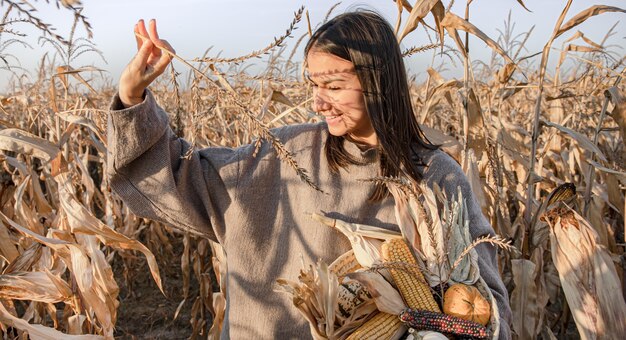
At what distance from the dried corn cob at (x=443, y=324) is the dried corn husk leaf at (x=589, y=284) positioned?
823 mm

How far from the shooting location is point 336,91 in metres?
1.70

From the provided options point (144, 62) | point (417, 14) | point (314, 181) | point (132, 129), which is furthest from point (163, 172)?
point (417, 14)

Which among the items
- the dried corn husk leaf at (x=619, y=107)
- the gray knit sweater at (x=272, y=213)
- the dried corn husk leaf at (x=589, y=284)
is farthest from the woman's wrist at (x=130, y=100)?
the dried corn husk leaf at (x=619, y=107)

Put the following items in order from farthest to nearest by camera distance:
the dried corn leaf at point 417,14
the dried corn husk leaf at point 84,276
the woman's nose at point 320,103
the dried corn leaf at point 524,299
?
the dried corn leaf at point 524,299 → the dried corn leaf at point 417,14 → the dried corn husk leaf at point 84,276 → the woman's nose at point 320,103

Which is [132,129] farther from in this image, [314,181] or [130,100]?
[314,181]

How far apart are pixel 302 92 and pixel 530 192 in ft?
6.08

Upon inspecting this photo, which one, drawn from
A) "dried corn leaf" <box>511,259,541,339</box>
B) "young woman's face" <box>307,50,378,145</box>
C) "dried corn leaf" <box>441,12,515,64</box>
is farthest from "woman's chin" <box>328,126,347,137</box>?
"dried corn leaf" <box>511,259,541,339</box>

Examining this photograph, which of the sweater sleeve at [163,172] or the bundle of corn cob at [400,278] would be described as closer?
the bundle of corn cob at [400,278]

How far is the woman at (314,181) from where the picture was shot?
67.4 inches

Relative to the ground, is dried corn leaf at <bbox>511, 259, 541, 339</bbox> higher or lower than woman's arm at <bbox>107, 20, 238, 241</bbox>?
lower

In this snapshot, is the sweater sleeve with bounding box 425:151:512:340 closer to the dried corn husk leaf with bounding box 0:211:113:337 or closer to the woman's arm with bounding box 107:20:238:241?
the woman's arm with bounding box 107:20:238:241

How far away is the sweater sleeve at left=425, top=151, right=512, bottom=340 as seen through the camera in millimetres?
1673

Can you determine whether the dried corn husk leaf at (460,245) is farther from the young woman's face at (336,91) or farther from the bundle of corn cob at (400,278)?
the young woman's face at (336,91)

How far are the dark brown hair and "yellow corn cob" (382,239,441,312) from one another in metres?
0.24
